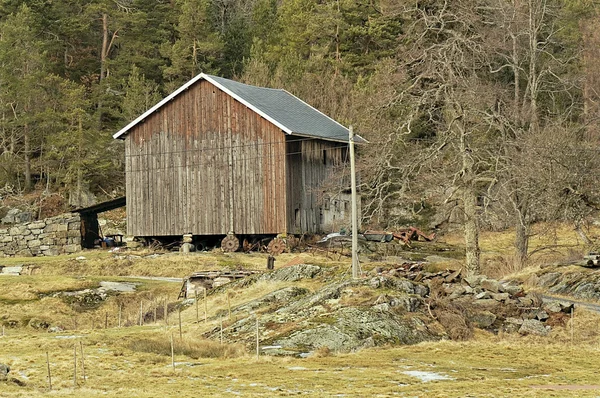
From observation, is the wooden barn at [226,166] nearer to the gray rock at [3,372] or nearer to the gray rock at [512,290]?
the gray rock at [512,290]

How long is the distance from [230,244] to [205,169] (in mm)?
4966

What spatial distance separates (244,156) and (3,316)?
20.1 m

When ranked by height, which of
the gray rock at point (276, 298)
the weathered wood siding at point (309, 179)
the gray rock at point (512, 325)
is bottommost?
the gray rock at point (512, 325)

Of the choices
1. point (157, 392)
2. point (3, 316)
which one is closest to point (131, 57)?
point (3, 316)

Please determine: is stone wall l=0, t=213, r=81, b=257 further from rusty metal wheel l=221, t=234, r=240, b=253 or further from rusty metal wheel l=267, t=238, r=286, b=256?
rusty metal wheel l=267, t=238, r=286, b=256

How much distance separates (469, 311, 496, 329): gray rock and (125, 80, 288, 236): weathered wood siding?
23.1m

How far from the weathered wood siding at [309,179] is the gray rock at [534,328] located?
24.1 m

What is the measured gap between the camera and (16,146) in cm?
7944

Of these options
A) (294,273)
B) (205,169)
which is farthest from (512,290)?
(205,169)

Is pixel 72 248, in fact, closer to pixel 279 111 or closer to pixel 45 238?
pixel 45 238

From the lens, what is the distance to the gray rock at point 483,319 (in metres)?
32.2

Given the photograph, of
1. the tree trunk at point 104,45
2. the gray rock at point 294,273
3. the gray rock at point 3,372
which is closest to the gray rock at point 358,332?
the gray rock at point 3,372

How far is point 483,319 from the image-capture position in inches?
1277

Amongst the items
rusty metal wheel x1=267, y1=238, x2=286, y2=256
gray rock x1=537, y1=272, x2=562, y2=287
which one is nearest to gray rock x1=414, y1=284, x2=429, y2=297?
gray rock x1=537, y1=272, x2=562, y2=287
